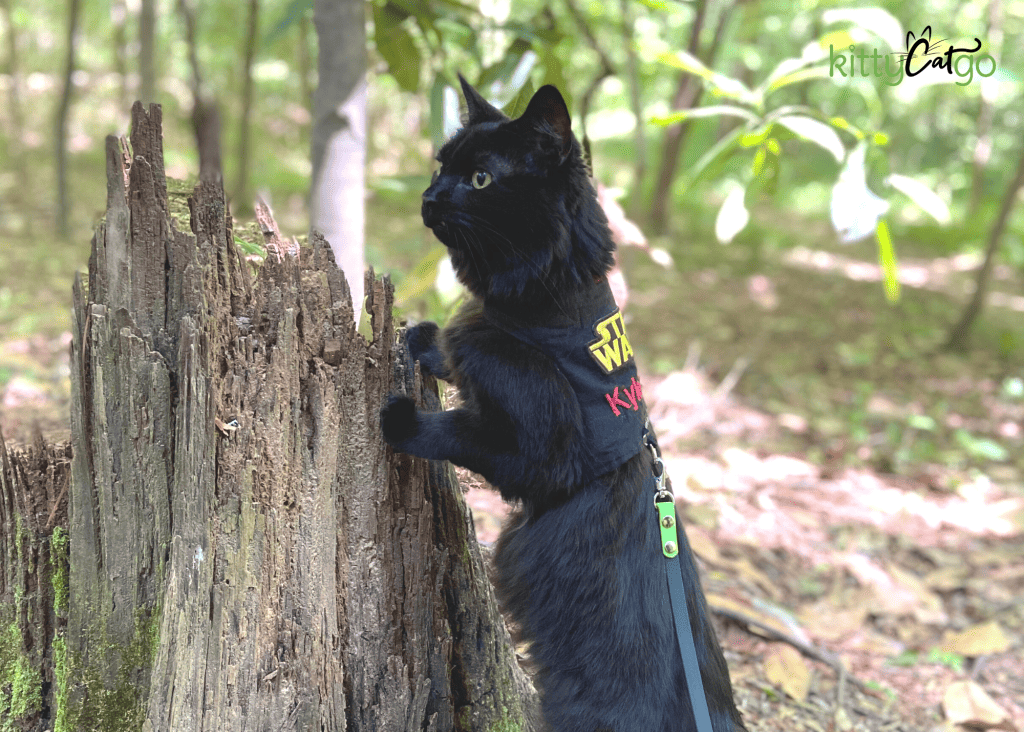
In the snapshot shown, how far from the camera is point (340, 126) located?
2.07 meters

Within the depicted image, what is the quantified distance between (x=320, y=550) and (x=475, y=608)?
1.35 ft

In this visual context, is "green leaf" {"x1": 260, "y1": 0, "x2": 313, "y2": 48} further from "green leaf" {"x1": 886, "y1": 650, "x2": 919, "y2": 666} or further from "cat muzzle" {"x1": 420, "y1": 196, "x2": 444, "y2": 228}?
"green leaf" {"x1": 886, "y1": 650, "x2": 919, "y2": 666}

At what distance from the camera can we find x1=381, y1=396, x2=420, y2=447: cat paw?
4.66 feet

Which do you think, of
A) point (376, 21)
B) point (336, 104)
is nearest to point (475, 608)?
point (336, 104)

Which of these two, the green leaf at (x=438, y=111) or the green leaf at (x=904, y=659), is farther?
the green leaf at (x=904, y=659)

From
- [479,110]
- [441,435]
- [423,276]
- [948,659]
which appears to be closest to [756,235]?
[948,659]

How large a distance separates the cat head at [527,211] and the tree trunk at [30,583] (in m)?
0.99

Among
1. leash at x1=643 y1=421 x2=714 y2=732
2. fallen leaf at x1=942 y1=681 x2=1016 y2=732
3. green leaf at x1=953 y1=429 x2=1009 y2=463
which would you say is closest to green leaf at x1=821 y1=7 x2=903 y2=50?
leash at x1=643 y1=421 x2=714 y2=732

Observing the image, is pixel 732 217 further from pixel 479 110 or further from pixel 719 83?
pixel 479 110

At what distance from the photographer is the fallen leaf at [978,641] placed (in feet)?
8.71

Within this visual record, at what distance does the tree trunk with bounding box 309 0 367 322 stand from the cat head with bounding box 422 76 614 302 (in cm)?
63

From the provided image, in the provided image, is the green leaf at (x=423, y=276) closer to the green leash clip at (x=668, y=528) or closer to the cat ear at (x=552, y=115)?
the cat ear at (x=552, y=115)

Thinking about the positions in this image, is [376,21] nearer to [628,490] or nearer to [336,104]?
[336,104]

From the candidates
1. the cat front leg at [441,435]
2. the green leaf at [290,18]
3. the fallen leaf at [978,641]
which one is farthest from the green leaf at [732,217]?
the fallen leaf at [978,641]
